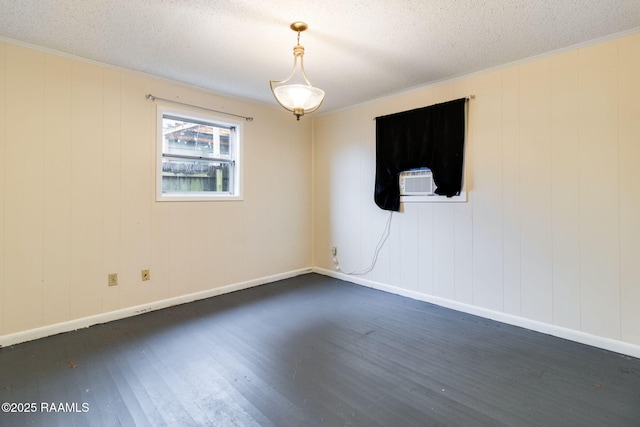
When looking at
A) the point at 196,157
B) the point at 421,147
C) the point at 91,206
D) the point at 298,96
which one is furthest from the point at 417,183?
the point at 91,206

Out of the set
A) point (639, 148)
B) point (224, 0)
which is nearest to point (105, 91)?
point (224, 0)

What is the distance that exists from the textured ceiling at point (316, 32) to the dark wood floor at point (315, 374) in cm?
234

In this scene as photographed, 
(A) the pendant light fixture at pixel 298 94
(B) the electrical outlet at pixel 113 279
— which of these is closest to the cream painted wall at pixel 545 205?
(A) the pendant light fixture at pixel 298 94

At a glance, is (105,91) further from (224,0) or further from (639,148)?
(639,148)

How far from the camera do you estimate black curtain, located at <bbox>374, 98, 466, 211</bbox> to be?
10.2 feet

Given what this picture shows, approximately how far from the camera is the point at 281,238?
4.29 m

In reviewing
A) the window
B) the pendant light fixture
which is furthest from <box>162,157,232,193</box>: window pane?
the pendant light fixture

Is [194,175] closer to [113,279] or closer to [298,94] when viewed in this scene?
[113,279]

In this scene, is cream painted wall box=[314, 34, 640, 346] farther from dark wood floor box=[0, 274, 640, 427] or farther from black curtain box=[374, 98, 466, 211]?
dark wood floor box=[0, 274, 640, 427]

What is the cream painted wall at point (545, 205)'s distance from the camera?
7.50ft

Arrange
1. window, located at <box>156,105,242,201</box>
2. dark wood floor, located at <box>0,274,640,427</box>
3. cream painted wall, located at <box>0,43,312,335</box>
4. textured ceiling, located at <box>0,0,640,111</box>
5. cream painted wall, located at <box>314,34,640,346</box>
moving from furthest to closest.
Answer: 1. window, located at <box>156,105,242,201</box>
2. cream painted wall, located at <box>0,43,312,335</box>
3. cream painted wall, located at <box>314,34,640,346</box>
4. textured ceiling, located at <box>0,0,640,111</box>
5. dark wood floor, located at <box>0,274,640,427</box>

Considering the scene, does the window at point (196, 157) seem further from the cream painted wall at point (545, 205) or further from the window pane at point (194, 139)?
the cream painted wall at point (545, 205)

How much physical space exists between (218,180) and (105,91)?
4.50ft

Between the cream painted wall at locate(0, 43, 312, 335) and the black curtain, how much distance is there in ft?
5.37
